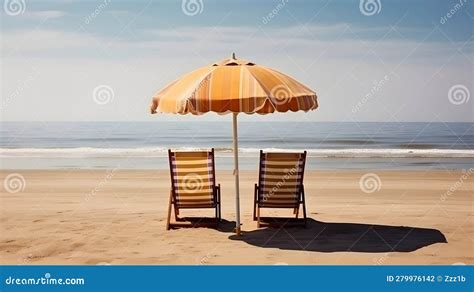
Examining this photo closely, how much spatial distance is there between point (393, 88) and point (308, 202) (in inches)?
1365

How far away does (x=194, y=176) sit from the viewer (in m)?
7.59

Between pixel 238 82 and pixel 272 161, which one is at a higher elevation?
pixel 238 82

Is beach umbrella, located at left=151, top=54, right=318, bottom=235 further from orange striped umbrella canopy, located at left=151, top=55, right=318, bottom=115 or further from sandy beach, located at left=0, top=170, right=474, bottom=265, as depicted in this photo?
sandy beach, located at left=0, top=170, right=474, bottom=265

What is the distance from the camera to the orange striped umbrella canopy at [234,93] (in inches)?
250

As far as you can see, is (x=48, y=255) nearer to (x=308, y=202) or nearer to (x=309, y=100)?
(x=309, y=100)

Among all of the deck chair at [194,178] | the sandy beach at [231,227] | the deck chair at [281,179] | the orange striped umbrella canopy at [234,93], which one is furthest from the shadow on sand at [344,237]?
the orange striped umbrella canopy at [234,93]

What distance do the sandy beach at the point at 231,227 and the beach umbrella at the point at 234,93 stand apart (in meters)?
1.56

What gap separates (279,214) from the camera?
8938 millimetres

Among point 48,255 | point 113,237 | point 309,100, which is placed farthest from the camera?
point 113,237

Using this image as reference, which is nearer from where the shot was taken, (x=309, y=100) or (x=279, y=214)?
(x=309, y=100)

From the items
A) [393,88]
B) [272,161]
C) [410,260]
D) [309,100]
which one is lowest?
[410,260]

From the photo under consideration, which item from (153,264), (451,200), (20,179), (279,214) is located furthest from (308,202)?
(20,179)

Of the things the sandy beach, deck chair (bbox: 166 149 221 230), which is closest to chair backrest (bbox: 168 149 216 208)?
deck chair (bbox: 166 149 221 230)

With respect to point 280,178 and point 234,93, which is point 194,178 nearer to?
point 280,178
